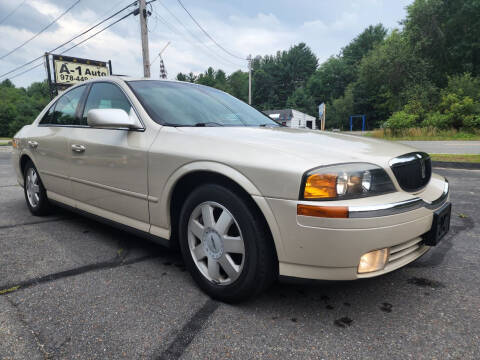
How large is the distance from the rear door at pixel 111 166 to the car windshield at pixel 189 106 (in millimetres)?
163

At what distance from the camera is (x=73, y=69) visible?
23.4 meters

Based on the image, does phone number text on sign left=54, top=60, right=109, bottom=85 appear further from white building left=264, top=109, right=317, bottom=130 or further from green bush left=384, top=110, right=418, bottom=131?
white building left=264, top=109, right=317, bottom=130

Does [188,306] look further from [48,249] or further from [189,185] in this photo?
[48,249]

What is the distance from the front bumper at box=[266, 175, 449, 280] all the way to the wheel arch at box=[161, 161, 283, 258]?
0.15 ft

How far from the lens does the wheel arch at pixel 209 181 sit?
165 centimetres

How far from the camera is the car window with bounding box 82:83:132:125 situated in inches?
101

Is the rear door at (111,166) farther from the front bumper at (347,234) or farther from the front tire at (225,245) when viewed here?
the front bumper at (347,234)

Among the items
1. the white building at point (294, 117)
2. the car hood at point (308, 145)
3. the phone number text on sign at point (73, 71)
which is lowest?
the car hood at point (308, 145)

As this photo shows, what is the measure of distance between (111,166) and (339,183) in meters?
1.70

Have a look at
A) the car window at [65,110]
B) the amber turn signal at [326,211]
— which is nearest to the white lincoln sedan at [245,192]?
the amber turn signal at [326,211]

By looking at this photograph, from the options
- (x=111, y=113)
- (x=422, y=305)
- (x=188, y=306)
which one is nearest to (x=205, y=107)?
(x=111, y=113)

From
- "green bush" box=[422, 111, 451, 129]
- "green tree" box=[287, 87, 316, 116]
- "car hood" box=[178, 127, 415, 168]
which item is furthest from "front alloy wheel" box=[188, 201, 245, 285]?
"green tree" box=[287, 87, 316, 116]

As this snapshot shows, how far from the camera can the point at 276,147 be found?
5.75 ft

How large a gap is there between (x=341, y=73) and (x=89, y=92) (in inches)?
2537
